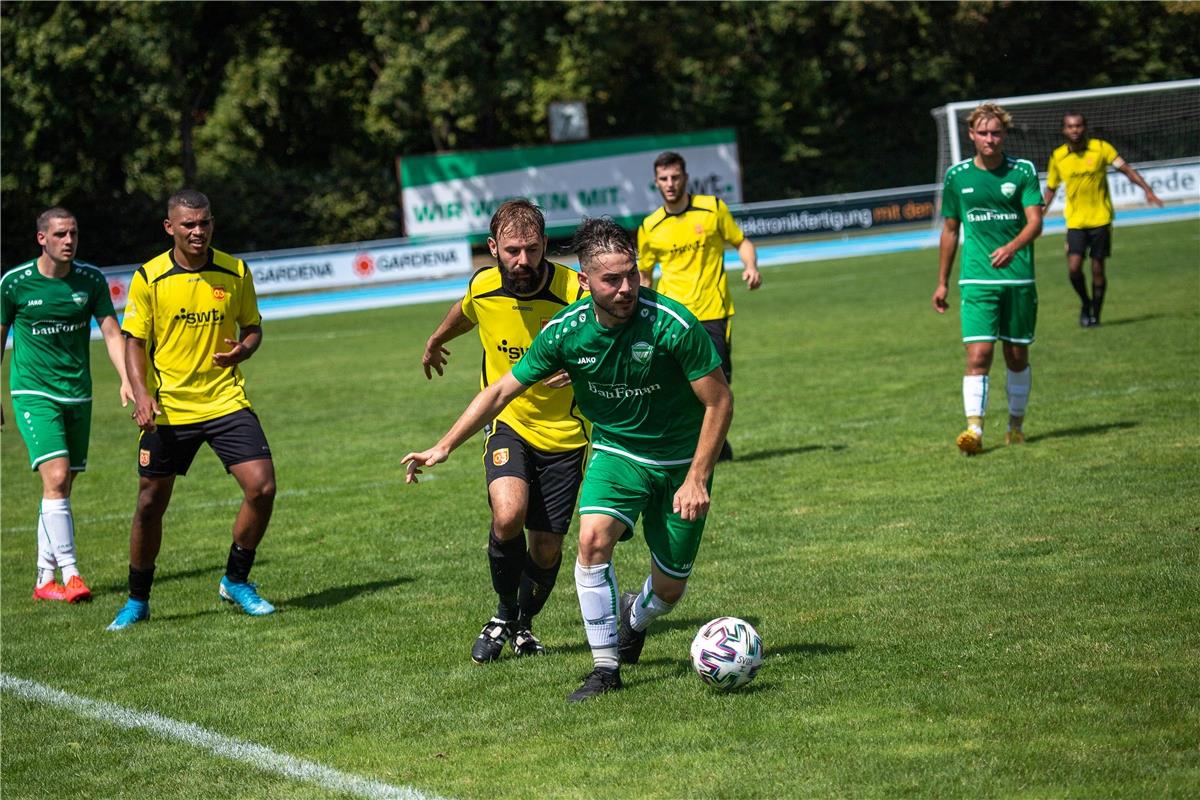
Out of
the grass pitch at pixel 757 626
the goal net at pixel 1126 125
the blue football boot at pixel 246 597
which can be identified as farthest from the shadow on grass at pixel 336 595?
the goal net at pixel 1126 125

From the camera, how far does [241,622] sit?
7820 mm

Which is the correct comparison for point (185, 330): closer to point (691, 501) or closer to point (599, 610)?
point (599, 610)

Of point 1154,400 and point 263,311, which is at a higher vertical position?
point 1154,400

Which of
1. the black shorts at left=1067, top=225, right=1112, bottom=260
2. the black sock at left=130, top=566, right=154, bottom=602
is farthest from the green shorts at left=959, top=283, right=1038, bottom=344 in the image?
the black shorts at left=1067, top=225, right=1112, bottom=260

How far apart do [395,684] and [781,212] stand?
34791mm

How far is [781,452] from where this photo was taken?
11414 millimetres

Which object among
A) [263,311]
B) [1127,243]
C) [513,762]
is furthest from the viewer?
[263,311]

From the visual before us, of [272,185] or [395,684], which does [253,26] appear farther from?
[395,684]

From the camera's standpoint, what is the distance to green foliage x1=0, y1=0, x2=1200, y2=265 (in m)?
41.2

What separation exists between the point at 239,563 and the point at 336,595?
572 mm

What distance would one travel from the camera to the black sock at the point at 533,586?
6715mm

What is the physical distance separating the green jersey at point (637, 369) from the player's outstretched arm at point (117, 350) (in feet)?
10.2

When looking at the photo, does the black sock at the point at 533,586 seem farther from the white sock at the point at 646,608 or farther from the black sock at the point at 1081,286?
the black sock at the point at 1081,286

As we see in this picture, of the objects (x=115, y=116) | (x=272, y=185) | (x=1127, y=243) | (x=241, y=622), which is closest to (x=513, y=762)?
(x=241, y=622)
